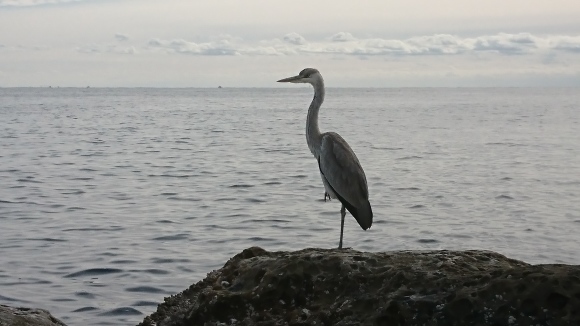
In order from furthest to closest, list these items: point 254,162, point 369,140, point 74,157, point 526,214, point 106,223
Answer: point 369,140 < point 74,157 < point 254,162 < point 526,214 < point 106,223

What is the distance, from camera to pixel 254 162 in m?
26.8

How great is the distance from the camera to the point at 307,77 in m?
10.3

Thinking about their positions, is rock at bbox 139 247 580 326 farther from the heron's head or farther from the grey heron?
the heron's head

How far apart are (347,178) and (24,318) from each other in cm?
414

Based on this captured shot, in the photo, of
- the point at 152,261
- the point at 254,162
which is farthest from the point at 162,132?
the point at 152,261

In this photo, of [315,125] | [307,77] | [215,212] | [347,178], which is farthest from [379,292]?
[215,212]

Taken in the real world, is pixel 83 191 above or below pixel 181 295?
below

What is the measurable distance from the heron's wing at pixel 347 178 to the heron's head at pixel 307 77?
1.22m

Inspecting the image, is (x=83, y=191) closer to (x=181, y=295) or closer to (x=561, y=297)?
(x=181, y=295)

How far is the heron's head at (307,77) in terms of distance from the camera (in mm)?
10227

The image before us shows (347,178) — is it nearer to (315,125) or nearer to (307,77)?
(315,125)

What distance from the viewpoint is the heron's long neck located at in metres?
9.76

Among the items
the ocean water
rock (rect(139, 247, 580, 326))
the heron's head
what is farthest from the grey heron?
rock (rect(139, 247, 580, 326))

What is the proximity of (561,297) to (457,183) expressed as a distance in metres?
16.3
